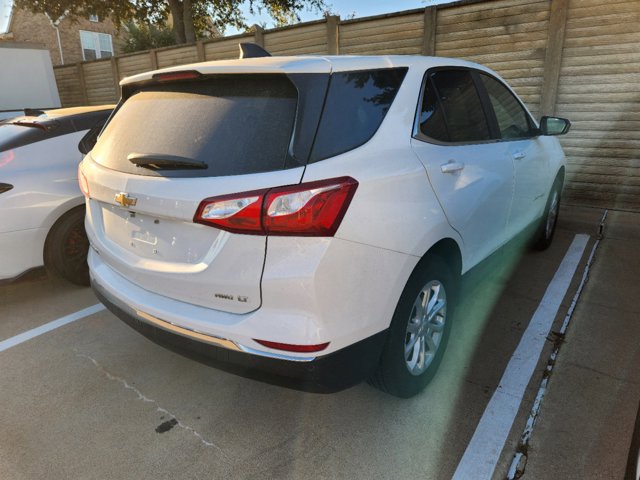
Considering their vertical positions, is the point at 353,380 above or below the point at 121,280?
below

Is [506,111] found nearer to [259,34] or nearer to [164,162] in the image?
[164,162]

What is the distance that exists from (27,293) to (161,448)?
2602 mm

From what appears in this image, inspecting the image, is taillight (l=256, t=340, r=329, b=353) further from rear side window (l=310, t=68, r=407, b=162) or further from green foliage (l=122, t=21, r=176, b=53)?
green foliage (l=122, t=21, r=176, b=53)

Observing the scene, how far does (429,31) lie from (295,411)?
644cm

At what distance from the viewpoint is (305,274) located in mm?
1744

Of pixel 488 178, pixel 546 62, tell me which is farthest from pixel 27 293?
pixel 546 62

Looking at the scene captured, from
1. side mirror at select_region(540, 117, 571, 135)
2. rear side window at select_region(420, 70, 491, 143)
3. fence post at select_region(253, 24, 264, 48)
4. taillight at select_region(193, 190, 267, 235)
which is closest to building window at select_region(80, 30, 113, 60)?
fence post at select_region(253, 24, 264, 48)

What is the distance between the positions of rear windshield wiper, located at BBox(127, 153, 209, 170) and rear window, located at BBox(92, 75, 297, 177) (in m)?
0.02

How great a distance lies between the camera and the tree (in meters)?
15.8

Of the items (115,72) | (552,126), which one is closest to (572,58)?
(552,126)

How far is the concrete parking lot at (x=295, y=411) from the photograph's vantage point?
210cm

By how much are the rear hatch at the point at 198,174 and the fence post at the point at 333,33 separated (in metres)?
6.50

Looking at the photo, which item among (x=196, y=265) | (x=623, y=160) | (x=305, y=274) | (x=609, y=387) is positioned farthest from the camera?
(x=623, y=160)

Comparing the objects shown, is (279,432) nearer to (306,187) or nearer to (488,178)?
(306,187)
